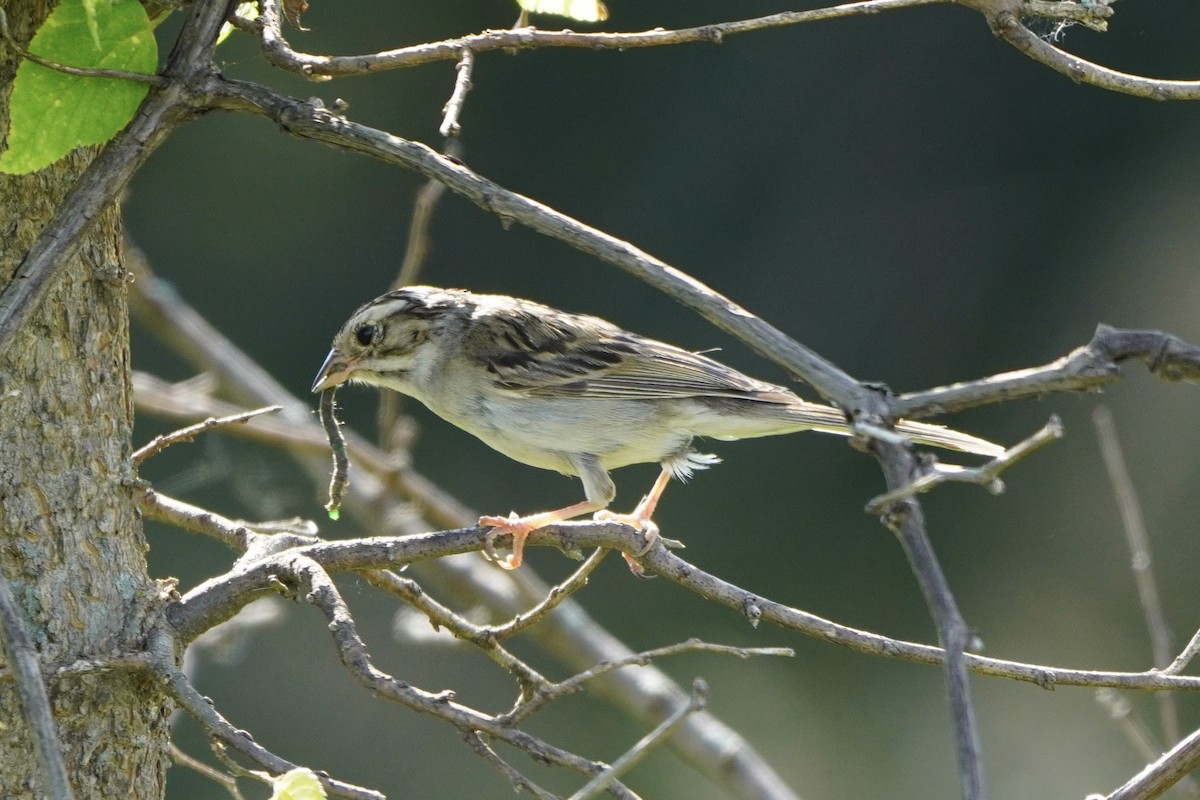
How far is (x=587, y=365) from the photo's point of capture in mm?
3982

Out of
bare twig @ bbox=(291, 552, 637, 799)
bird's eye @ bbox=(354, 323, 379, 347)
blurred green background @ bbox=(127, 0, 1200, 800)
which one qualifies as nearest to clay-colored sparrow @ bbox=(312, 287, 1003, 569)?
bird's eye @ bbox=(354, 323, 379, 347)

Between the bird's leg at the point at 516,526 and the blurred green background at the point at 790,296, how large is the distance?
3.29 metres

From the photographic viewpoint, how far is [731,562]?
7.22 metres

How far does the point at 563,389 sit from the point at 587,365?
164 millimetres

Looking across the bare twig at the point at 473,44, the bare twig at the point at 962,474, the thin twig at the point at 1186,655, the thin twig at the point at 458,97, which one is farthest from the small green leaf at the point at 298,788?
the thin twig at the point at 1186,655

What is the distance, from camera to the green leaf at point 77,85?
1.86 m

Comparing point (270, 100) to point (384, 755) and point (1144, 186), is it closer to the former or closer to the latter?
point (384, 755)

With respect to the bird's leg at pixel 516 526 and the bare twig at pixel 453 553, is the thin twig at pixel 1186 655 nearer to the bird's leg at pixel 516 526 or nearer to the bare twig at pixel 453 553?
the bare twig at pixel 453 553

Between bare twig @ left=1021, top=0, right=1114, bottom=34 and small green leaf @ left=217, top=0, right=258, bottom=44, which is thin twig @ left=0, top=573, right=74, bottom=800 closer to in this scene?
small green leaf @ left=217, top=0, right=258, bottom=44

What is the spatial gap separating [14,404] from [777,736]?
566 cm

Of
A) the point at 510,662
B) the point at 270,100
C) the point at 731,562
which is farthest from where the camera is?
the point at 731,562

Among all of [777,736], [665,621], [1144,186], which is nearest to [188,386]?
[665,621]

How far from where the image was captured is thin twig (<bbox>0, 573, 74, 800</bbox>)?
4.25 ft

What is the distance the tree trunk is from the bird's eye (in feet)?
5.78
